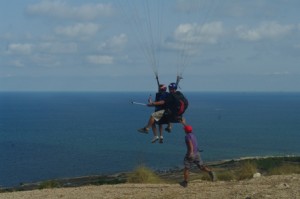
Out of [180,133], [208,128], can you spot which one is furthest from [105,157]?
[208,128]

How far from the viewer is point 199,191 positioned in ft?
43.0

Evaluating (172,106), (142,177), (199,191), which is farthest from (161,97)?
(142,177)

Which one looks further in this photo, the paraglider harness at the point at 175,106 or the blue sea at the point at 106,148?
the blue sea at the point at 106,148

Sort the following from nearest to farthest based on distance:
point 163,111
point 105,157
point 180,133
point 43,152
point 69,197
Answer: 1. point 69,197
2. point 163,111
3. point 105,157
4. point 43,152
5. point 180,133

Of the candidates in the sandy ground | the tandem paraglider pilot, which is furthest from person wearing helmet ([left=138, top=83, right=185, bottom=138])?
the sandy ground

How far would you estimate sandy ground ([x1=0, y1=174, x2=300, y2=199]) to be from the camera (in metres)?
12.2

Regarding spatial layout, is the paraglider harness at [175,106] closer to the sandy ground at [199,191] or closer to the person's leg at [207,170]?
the person's leg at [207,170]

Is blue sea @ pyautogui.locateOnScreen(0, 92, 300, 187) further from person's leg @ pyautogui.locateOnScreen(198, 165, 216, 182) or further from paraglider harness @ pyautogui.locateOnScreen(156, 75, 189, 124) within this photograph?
paraglider harness @ pyautogui.locateOnScreen(156, 75, 189, 124)

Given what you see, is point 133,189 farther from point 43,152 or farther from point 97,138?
point 97,138

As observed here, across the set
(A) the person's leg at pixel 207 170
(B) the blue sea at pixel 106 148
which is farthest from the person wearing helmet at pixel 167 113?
(B) the blue sea at pixel 106 148

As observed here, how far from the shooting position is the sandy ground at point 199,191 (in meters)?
12.2

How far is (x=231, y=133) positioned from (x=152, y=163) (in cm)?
4885

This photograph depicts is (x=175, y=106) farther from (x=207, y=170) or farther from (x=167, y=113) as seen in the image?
(x=207, y=170)

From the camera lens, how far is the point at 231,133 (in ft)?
347
